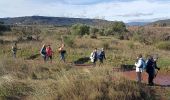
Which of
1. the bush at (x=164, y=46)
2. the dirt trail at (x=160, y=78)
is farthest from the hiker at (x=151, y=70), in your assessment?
the bush at (x=164, y=46)

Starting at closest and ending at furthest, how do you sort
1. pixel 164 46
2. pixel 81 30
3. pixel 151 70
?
pixel 151 70
pixel 164 46
pixel 81 30

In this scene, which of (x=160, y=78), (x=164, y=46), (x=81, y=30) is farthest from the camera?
(x=81, y=30)

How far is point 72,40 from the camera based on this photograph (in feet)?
164

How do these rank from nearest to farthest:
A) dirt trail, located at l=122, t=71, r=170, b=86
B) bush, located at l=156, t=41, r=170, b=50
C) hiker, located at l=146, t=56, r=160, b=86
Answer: hiker, located at l=146, t=56, r=160, b=86 < dirt trail, located at l=122, t=71, r=170, b=86 < bush, located at l=156, t=41, r=170, b=50

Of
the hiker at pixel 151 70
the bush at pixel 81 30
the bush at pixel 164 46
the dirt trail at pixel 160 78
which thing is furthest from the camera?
the bush at pixel 81 30

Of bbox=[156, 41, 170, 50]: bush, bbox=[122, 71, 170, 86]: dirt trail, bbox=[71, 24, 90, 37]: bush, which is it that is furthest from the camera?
bbox=[71, 24, 90, 37]: bush

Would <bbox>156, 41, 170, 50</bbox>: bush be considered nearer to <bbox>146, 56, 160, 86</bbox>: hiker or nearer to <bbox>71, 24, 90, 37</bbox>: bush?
<bbox>71, 24, 90, 37</bbox>: bush

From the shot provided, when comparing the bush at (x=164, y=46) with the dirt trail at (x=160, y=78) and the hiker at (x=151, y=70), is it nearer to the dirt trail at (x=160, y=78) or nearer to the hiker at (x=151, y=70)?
the dirt trail at (x=160, y=78)

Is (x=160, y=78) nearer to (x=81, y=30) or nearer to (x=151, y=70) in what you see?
(x=151, y=70)

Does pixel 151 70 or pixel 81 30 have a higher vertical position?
pixel 151 70

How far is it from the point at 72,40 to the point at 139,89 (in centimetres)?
3249

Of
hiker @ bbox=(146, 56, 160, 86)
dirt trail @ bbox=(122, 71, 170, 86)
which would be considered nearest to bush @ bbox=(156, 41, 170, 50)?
dirt trail @ bbox=(122, 71, 170, 86)

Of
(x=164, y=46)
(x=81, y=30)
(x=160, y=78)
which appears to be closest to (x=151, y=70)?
(x=160, y=78)

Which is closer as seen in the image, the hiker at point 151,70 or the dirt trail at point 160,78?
the hiker at point 151,70
